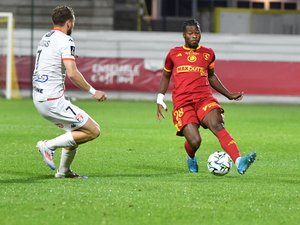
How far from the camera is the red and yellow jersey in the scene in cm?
1376

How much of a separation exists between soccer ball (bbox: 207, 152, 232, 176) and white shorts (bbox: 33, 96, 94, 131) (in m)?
1.56

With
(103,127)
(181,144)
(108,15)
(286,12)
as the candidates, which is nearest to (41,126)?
(103,127)

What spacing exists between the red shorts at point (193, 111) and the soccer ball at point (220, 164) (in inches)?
29.2

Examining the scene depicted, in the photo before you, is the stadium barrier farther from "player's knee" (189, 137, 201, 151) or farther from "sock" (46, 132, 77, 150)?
"sock" (46, 132, 77, 150)

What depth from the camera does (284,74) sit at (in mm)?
33594

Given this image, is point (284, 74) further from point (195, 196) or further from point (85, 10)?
point (195, 196)

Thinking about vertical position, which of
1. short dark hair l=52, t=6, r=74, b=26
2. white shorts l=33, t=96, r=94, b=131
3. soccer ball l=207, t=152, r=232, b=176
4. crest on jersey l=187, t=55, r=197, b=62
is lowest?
soccer ball l=207, t=152, r=232, b=176

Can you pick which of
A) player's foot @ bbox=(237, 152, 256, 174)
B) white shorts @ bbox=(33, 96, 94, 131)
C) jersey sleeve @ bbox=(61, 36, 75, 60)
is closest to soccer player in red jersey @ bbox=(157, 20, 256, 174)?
player's foot @ bbox=(237, 152, 256, 174)

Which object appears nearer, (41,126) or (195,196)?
(195,196)

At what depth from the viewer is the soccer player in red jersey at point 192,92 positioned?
13547 mm

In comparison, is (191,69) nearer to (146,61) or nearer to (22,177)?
(22,177)

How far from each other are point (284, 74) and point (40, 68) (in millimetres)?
21635

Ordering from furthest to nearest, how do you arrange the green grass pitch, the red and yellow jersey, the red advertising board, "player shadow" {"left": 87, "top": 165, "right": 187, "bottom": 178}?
the red advertising board → the red and yellow jersey → "player shadow" {"left": 87, "top": 165, "right": 187, "bottom": 178} → the green grass pitch

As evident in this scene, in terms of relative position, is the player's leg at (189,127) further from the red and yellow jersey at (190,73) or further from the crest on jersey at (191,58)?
the crest on jersey at (191,58)
